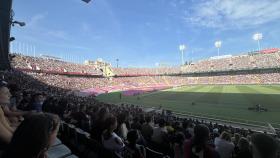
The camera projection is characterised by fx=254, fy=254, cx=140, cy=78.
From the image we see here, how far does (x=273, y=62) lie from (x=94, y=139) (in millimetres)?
88640

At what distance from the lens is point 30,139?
1.99 m

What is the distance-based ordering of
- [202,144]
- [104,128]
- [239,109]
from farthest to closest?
[239,109]
[104,128]
[202,144]

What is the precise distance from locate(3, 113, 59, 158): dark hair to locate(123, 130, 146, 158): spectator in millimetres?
2788

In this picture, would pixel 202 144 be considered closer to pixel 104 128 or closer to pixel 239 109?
pixel 104 128

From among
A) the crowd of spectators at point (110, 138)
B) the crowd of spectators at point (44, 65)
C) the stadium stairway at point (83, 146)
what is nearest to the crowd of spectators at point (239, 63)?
the crowd of spectators at point (44, 65)

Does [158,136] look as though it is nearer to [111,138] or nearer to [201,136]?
[111,138]

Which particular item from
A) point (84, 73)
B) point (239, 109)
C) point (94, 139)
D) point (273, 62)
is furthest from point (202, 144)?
point (273, 62)

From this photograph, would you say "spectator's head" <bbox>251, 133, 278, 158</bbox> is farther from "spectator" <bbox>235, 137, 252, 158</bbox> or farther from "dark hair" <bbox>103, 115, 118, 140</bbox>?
"dark hair" <bbox>103, 115, 118, 140</bbox>

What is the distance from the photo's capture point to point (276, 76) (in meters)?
74.4

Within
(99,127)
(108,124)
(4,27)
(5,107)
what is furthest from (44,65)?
(108,124)

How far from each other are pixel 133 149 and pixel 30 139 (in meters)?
3.05

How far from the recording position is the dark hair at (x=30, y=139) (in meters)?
1.97

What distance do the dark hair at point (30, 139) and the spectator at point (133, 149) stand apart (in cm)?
279

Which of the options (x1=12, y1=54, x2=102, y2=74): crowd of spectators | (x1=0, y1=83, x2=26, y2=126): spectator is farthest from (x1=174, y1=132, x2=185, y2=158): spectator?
(x1=12, y1=54, x2=102, y2=74): crowd of spectators
